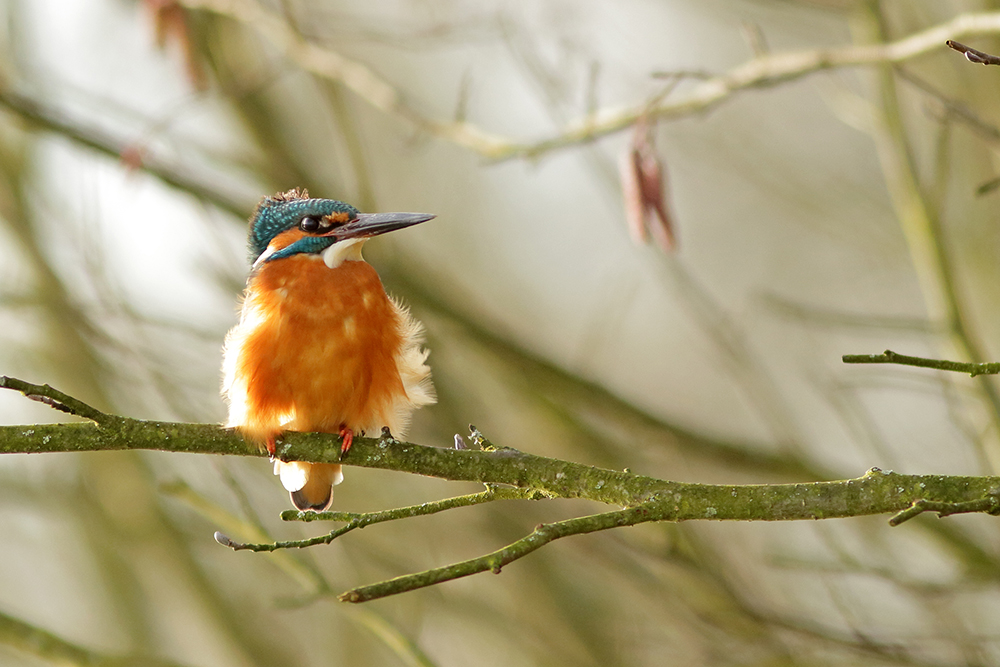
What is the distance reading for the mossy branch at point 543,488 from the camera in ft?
7.16

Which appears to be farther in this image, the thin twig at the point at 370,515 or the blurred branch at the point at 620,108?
the blurred branch at the point at 620,108

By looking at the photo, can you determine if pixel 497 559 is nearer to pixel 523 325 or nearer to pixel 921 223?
pixel 921 223

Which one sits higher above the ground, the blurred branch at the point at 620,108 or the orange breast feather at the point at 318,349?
the blurred branch at the point at 620,108

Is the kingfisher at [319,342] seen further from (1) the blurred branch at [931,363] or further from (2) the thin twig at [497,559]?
→ (1) the blurred branch at [931,363]

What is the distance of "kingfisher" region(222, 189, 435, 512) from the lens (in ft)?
11.8

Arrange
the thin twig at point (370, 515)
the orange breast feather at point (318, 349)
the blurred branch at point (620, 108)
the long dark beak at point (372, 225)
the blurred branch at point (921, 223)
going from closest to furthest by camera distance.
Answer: the thin twig at point (370, 515) < the blurred branch at point (620, 108) < the orange breast feather at point (318, 349) < the long dark beak at point (372, 225) < the blurred branch at point (921, 223)

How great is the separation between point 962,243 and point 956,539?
268 centimetres

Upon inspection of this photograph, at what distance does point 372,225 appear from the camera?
3867mm

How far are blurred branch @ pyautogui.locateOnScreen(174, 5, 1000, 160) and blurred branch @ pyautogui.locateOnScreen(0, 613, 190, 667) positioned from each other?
111 inches

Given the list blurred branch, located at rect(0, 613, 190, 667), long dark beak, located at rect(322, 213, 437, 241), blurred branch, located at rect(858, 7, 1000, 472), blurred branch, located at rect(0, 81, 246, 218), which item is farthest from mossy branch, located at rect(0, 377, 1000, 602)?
blurred branch, located at rect(0, 81, 246, 218)

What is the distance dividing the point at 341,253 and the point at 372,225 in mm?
194

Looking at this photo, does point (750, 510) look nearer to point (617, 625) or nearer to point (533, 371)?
point (533, 371)

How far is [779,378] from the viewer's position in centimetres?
1093

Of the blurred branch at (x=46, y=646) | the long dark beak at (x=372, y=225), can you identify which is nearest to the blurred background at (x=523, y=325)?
the blurred branch at (x=46, y=646)
